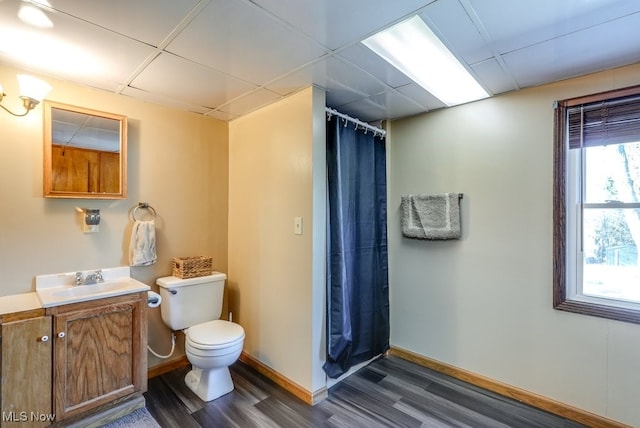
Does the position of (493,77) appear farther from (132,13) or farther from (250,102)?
(132,13)

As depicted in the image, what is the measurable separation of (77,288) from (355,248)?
1.97 metres

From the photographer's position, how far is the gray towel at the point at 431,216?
2.35 m

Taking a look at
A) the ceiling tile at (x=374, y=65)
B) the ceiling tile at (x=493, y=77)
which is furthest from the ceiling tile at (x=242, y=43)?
the ceiling tile at (x=493, y=77)

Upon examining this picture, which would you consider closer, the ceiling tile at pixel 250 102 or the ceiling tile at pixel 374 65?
the ceiling tile at pixel 374 65

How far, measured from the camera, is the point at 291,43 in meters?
1.55

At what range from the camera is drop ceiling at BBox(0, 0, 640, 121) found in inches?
51.1

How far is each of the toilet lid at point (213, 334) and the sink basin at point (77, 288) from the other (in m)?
0.46

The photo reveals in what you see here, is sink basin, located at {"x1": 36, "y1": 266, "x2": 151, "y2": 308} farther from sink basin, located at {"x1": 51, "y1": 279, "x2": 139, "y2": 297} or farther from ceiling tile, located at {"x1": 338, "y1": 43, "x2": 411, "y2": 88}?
ceiling tile, located at {"x1": 338, "y1": 43, "x2": 411, "y2": 88}

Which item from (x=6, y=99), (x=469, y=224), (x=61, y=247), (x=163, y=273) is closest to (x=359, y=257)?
(x=469, y=224)

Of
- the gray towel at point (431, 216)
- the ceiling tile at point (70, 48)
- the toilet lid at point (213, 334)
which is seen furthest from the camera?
A: the gray towel at point (431, 216)

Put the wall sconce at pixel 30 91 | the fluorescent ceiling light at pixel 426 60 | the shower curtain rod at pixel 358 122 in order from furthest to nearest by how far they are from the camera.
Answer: the shower curtain rod at pixel 358 122 < the wall sconce at pixel 30 91 < the fluorescent ceiling light at pixel 426 60

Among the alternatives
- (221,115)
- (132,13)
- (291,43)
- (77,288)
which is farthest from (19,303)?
(291,43)

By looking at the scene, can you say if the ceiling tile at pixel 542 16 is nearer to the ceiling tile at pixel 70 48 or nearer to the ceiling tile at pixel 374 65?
the ceiling tile at pixel 374 65

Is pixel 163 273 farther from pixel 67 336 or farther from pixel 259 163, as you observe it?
pixel 259 163
